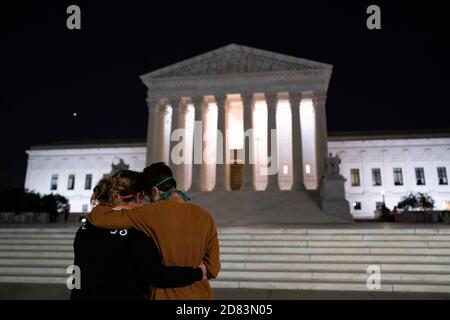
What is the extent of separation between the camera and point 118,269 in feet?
9.16

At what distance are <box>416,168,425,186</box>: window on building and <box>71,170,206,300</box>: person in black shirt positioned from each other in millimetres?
53873

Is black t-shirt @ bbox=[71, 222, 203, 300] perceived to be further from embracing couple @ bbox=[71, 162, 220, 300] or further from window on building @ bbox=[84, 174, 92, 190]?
window on building @ bbox=[84, 174, 92, 190]

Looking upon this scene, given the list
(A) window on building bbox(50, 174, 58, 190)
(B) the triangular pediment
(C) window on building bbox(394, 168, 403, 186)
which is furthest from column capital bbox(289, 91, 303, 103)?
(A) window on building bbox(50, 174, 58, 190)

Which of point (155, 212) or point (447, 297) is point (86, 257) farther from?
point (447, 297)

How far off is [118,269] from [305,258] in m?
8.61

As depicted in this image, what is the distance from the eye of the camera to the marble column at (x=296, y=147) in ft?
99.7

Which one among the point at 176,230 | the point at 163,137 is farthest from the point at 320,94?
the point at 176,230

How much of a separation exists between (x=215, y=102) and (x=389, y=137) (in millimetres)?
29414

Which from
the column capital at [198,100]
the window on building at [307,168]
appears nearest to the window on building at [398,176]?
the window on building at [307,168]

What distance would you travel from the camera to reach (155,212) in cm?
280

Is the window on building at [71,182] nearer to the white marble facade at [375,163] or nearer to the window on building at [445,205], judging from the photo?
the white marble facade at [375,163]

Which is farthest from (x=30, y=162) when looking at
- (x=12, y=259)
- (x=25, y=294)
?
(x=25, y=294)

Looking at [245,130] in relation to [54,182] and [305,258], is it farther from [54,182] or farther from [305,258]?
[54,182]

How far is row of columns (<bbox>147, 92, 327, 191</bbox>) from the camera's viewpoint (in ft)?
102
